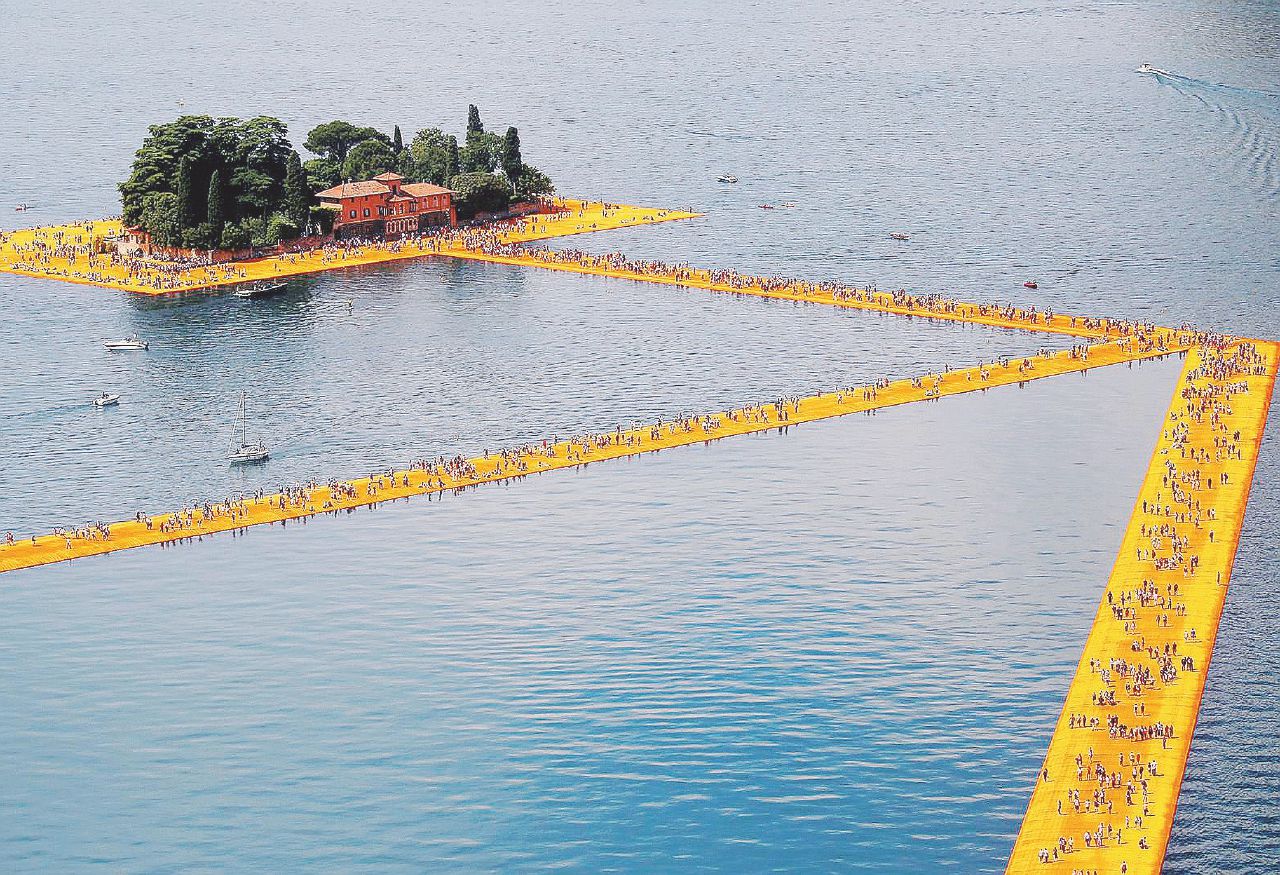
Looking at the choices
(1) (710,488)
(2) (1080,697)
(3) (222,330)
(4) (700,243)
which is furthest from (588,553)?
(4) (700,243)

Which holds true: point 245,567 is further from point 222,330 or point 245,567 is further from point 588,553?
point 222,330

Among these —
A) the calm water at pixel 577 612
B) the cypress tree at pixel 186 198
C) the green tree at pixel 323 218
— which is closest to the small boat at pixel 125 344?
the calm water at pixel 577 612

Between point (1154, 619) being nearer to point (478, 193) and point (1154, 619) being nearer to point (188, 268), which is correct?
point (188, 268)

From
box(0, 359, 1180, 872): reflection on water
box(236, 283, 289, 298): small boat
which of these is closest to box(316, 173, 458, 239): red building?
box(236, 283, 289, 298): small boat

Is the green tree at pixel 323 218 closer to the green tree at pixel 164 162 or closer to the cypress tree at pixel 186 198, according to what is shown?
the green tree at pixel 164 162

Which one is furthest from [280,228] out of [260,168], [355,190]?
[355,190]

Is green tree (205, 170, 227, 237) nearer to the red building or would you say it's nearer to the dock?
the dock

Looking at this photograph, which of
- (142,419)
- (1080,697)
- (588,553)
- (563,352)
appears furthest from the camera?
Answer: (563,352)
